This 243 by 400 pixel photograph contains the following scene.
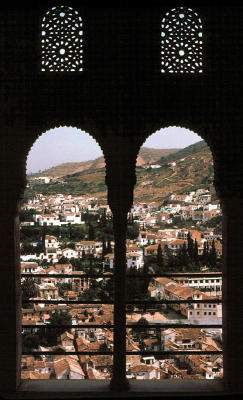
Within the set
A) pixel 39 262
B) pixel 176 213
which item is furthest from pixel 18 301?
pixel 176 213

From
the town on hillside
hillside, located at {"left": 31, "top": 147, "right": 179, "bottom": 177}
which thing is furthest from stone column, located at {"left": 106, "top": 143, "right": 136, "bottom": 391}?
hillside, located at {"left": 31, "top": 147, "right": 179, "bottom": 177}

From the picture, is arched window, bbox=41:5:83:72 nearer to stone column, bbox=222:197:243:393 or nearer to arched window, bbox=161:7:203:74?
arched window, bbox=161:7:203:74

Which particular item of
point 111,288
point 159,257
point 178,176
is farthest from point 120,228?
point 178,176

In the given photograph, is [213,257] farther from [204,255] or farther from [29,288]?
[29,288]

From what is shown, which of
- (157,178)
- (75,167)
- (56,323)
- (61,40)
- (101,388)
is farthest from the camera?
(75,167)

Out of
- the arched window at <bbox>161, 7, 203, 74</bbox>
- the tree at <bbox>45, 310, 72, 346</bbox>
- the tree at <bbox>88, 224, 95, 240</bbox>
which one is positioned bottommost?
the tree at <bbox>45, 310, 72, 346</bbox>

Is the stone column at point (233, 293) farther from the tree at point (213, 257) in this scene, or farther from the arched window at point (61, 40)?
the arched window at point (61, 40)

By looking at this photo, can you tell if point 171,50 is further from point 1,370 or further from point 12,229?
point 1,370
